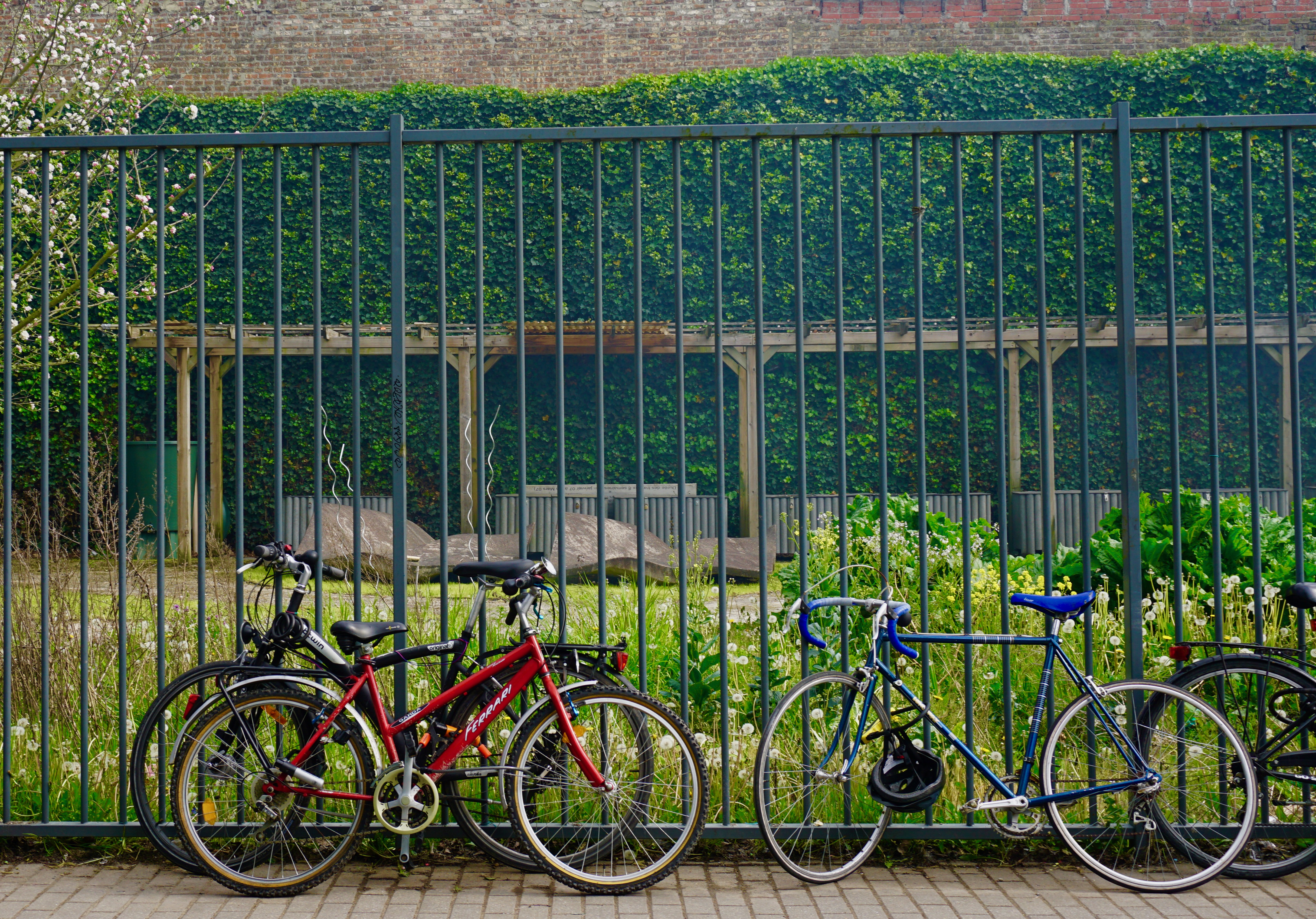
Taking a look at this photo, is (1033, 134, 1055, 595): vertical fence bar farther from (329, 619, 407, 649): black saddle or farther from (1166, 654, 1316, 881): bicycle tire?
(329, 619, 407, 649): black saddle

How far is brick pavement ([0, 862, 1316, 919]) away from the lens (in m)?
2.90

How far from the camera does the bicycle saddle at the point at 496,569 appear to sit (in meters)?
3.14

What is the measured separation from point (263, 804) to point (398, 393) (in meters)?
1.29

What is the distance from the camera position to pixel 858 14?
1702cm

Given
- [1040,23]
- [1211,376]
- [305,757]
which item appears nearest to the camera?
[305,757]

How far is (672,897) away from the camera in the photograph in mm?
3025

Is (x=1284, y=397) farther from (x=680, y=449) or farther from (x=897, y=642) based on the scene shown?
(x=680, y=449)

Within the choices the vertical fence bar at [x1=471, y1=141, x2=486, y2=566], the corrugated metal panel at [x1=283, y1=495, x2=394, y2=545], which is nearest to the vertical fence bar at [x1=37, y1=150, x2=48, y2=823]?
the vertical fence bar at [x1=471, y1=141, x2=486, y2=566]

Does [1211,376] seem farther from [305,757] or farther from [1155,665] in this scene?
[305,757]

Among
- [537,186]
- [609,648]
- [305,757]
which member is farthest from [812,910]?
[537,186]

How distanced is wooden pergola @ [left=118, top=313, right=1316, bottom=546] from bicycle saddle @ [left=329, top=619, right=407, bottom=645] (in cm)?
924

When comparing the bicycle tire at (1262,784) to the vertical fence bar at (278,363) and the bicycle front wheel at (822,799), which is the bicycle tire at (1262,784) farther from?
the vertical fence bar at (278,363)

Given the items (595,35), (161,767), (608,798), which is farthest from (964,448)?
(595,35)

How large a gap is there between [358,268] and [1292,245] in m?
3.02
